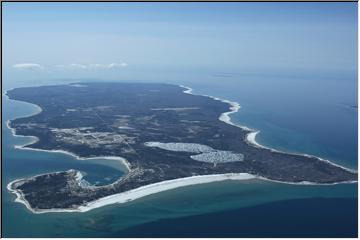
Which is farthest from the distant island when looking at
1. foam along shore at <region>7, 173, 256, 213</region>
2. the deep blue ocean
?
the deep blue ocean

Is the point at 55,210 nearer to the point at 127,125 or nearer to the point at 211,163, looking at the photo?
the point at 211,163

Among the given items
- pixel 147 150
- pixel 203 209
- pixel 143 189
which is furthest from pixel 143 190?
pixel 147 150

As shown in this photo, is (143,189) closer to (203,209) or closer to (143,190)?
(143,190)

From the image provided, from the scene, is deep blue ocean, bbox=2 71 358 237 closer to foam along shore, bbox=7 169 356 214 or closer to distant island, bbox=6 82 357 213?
foam along shore, bbox=7 169 356 214

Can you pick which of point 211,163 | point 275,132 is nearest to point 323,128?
point 275,132

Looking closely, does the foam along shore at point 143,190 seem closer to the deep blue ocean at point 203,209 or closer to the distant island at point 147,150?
the distant island at point 147,150

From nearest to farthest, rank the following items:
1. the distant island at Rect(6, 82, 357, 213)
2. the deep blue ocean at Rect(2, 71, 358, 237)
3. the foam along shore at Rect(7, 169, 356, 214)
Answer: the deep blue ocean at Rect(2, 71, 358, 237) → the foam along shore at Rect(7, 169, 356, 214) → the distant island at Rect(6, 82, 357, 213)
